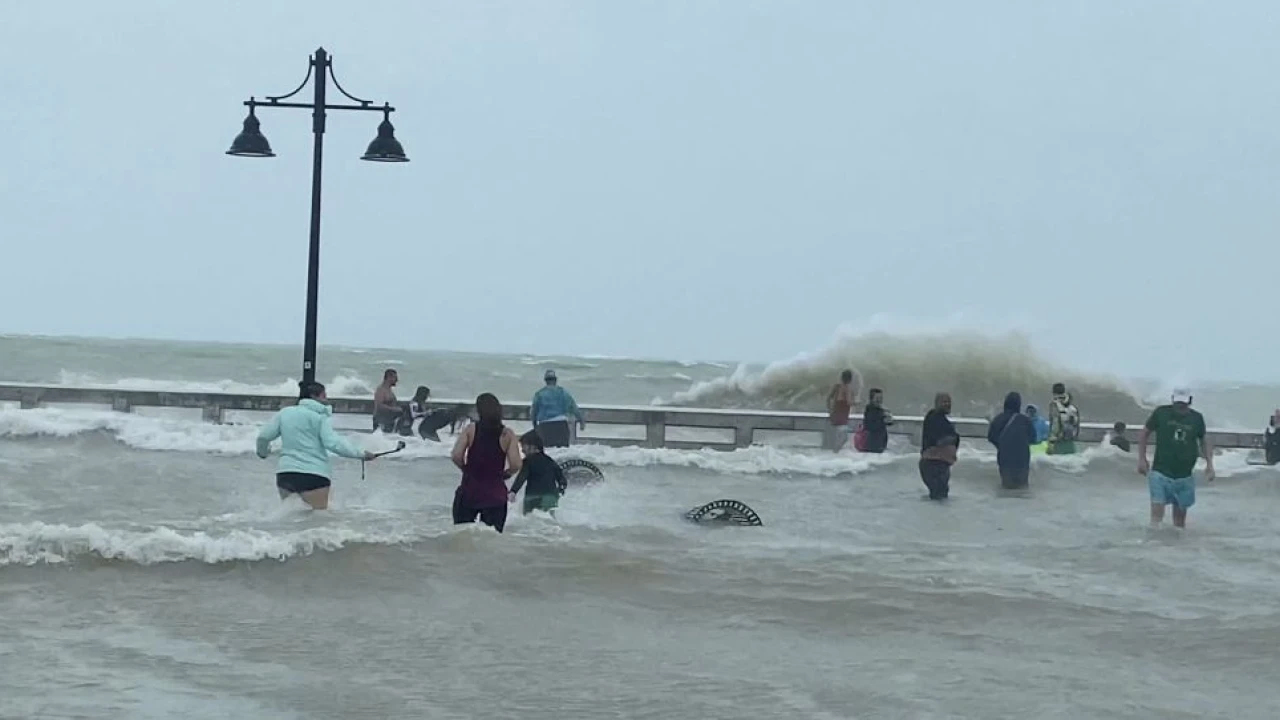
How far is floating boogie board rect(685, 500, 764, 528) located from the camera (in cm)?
1683

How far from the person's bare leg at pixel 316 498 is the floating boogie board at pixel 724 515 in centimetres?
409

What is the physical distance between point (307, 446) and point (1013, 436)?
9.67 metres

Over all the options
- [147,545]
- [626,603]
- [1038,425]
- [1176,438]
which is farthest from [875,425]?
[147,545]

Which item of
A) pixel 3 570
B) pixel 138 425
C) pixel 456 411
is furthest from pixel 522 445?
pixel 138 425

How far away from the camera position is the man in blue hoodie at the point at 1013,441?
20391mm

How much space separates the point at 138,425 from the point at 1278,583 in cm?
1800

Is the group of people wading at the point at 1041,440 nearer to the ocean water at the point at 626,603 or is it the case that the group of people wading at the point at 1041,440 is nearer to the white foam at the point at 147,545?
the ocean water at the point at 626,603

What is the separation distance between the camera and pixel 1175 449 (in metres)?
15.6

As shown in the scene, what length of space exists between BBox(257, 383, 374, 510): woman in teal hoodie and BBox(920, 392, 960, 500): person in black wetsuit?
7394mm

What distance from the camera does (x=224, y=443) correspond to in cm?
2564

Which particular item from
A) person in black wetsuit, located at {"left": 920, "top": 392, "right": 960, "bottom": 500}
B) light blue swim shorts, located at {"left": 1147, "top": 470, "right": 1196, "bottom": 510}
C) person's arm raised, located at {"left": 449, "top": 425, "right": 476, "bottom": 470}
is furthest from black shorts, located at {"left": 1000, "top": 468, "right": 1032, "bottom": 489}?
person's arm raised, located at {"left": 449, "top": 425, "right": 476, "bottom": 470}

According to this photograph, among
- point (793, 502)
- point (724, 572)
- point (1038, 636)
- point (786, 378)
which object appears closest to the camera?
point (1038, 636)

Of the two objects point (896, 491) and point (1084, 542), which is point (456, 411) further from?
point (1084, 542)

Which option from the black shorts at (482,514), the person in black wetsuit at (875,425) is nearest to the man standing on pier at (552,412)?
the person in black wetsuit at (875,425)
